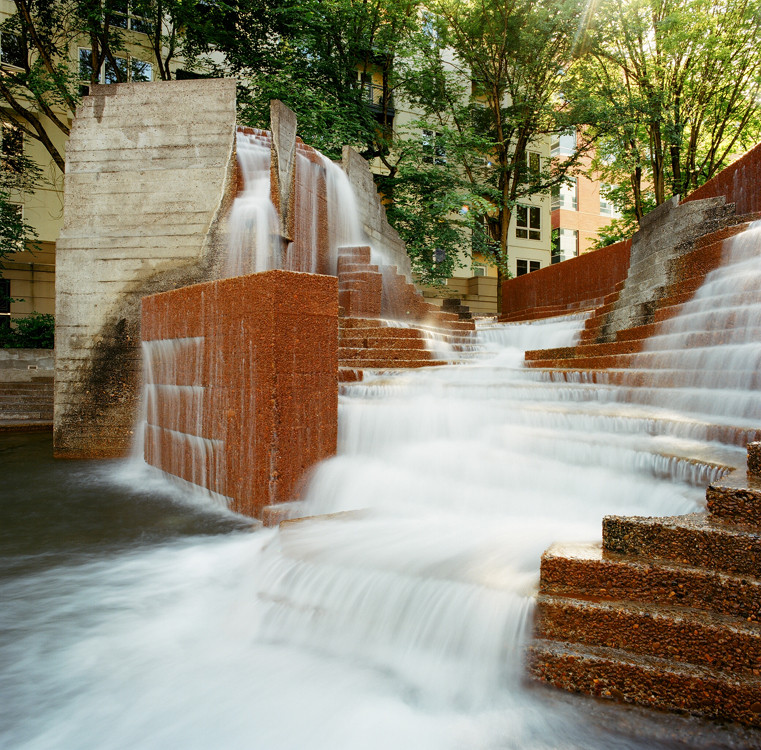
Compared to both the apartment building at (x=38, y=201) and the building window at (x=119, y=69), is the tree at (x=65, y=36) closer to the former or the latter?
the building window at (x=119, y=69)

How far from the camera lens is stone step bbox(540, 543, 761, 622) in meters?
2.35

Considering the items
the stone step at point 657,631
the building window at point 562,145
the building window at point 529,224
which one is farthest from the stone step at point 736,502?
the building window at point 562,145

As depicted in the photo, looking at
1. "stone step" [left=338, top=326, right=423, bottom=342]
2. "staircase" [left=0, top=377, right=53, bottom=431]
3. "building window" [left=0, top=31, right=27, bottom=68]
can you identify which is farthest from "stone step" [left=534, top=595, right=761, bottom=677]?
"building window" [left=0, top=31, right=27, bottom=68]

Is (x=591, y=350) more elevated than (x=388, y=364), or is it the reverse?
(x=591, y=350)

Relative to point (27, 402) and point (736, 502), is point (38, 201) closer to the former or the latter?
point (27, 402)

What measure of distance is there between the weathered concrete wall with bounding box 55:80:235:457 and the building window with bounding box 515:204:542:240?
25.2m

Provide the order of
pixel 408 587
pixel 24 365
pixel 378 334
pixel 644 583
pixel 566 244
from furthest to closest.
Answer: pixel 566 244 → pixel 24 365 → pixel 378 334 → pixel 408 587 → pixel 644 583

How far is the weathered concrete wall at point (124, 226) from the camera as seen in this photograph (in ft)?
27.5

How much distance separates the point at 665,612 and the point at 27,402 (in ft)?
44.2

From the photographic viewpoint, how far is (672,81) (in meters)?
16.8

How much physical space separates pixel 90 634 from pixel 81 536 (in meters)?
1.67

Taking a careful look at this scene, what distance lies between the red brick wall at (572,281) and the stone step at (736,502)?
1331 centimetres

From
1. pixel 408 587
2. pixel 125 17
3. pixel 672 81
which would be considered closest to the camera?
pixel 408 587

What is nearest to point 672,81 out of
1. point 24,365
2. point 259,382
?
point 259,382
